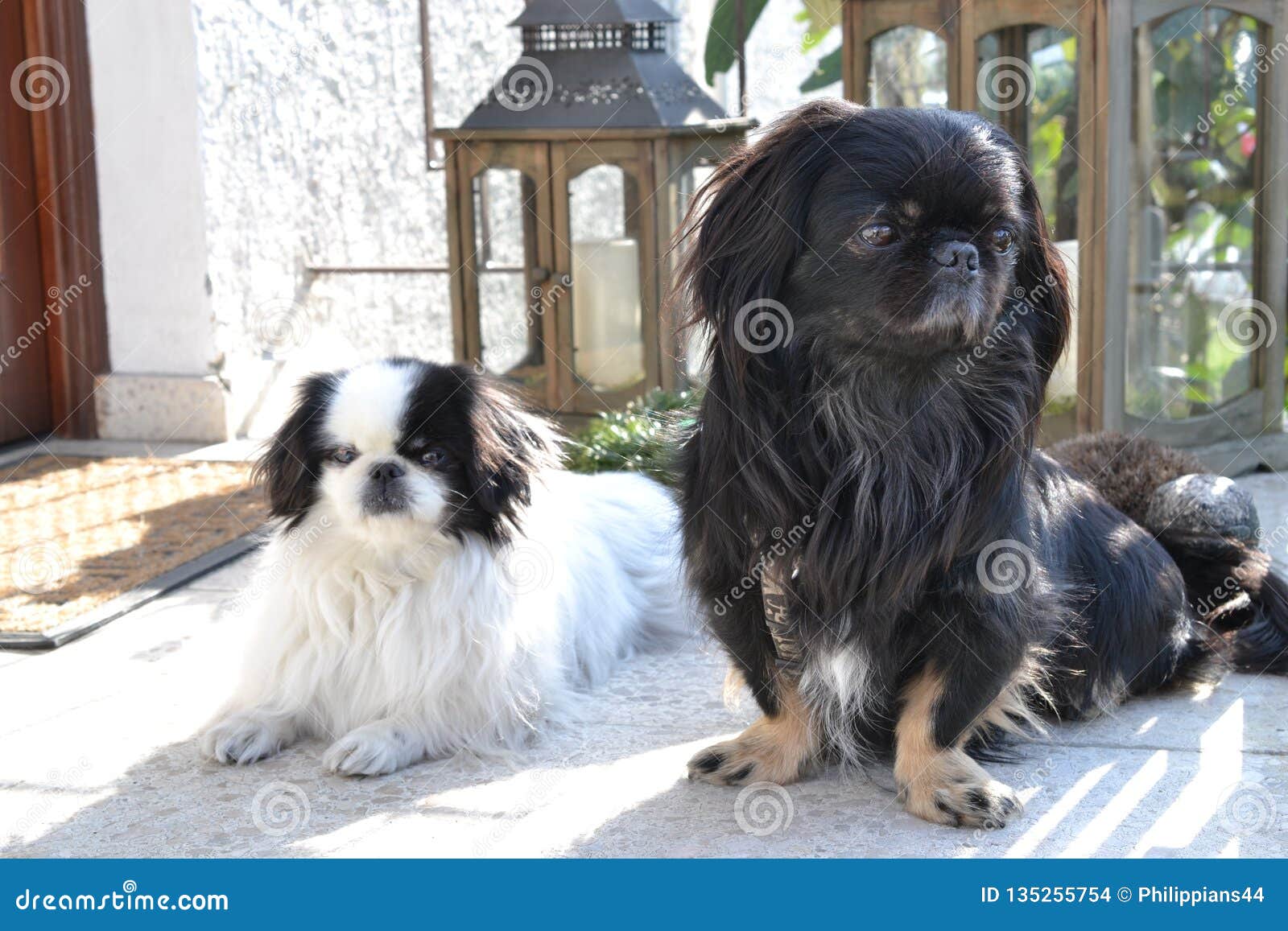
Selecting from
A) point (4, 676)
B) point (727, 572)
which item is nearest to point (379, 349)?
point (4, 676)

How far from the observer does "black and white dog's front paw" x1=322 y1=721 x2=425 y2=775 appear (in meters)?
2.80

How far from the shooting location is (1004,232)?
229 centimetres

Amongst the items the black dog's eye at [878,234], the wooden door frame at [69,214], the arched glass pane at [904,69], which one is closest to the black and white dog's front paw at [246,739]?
the black dog's eye at [878,234]

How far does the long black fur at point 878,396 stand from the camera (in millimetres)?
2248

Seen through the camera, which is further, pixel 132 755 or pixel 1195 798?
pixel 132 755

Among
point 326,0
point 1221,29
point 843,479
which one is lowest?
point 843,479

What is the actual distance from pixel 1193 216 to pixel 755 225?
11.0ft

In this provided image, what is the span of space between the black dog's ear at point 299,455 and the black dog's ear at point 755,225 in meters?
0.94

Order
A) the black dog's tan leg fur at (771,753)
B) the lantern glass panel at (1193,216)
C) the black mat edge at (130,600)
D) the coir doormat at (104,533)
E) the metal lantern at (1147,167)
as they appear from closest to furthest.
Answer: the black dog's tan leg fur at (771,753)
the black mat edge at (130,600)
the coir doormat at (104,533)
the metal lantern at (1147,167)
the lantern glass panel at (1193,216)

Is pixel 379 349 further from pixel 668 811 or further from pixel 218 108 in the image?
pixel 668 811

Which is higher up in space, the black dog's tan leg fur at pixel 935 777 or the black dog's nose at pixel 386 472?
the black dog's nose at pixel 386 472

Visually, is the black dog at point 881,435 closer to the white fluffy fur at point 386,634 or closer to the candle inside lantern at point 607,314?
the white fluffy fur at point 386,634

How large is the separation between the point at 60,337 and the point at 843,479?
4818 millimetres

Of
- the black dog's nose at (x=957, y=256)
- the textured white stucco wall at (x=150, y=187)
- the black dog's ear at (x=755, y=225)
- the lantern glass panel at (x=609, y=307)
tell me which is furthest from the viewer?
the textured white stucco wall at (x=150, y=187)
